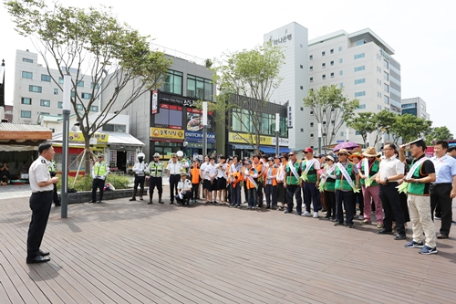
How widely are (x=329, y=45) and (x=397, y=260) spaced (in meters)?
60.7

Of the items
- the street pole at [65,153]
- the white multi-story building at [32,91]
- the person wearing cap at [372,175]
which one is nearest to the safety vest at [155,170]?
the street pole at [65,153]

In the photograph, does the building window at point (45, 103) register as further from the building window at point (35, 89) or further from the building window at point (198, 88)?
the building window at point (198, 88)

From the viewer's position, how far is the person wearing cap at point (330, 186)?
24.6ft

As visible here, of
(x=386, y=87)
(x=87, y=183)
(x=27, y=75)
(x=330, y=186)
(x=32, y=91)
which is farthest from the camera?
(x=386, y=87)

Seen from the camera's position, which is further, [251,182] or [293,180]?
[251,182]

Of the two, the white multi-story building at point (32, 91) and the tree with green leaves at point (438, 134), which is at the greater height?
the white multi-story building at point (32, 91)

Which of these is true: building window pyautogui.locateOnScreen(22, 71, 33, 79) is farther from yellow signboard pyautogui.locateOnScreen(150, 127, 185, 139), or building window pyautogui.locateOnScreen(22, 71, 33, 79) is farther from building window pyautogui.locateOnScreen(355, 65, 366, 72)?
building window pyautogui.locateOnScreen(355, 65, 366, 72)

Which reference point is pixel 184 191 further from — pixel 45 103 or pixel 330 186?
pixel 45 103

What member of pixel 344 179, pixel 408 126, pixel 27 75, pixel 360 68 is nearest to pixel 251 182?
pixel 344 179

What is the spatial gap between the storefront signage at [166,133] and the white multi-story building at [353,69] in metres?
32.0

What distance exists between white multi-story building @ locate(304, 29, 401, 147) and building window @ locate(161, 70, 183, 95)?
32133 mm

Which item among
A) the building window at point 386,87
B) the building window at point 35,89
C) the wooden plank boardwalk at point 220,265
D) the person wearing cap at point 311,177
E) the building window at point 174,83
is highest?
the building window at point 386,87

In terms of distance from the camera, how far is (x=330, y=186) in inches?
300

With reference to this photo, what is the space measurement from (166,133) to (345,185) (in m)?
24.4
